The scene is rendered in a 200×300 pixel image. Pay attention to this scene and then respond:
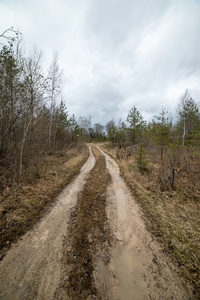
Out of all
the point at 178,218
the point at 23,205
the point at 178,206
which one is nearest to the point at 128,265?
the point at 178,218

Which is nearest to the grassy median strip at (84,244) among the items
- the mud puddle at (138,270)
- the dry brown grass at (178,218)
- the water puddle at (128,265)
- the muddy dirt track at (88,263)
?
the muddy dirt track at (88,263)

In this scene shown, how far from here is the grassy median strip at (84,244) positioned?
5.40 feet

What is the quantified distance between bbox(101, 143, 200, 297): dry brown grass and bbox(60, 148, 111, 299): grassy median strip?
1.40 m

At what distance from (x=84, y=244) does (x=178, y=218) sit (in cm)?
283

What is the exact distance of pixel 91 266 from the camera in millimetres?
1940

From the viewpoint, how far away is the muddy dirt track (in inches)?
63.4

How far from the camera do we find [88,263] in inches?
78.0

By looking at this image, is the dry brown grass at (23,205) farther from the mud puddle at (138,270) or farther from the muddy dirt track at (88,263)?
the mud puddle at (138,270)

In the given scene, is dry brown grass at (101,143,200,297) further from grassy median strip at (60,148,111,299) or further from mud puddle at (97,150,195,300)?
grassy median strip at (60,148,111,299)

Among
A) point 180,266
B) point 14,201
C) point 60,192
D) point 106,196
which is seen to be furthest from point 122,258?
point 14,201

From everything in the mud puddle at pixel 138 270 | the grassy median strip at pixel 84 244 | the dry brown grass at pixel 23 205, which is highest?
the dry brown grass at pixel 23 205

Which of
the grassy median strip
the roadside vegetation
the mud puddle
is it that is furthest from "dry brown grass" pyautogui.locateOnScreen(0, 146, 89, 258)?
the roadside vegetation

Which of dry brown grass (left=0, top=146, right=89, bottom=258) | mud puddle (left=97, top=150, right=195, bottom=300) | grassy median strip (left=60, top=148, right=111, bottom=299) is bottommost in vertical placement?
mud puddle (left=97, top=150, right=195, bottom=300)

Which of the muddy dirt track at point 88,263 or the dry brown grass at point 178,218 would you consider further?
the dry brown grass at point 178,218
